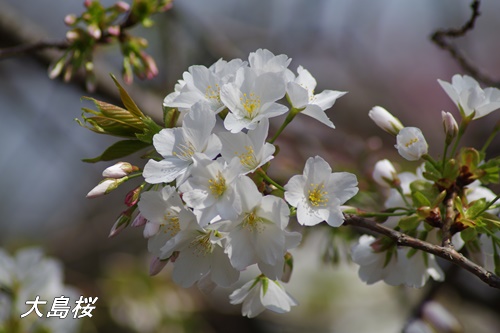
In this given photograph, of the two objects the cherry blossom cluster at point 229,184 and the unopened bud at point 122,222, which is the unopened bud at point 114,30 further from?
the unopened bud at point 122,222

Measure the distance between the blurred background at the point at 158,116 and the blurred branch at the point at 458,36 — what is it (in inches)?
18.1

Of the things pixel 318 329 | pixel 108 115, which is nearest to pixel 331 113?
pixel 318 329

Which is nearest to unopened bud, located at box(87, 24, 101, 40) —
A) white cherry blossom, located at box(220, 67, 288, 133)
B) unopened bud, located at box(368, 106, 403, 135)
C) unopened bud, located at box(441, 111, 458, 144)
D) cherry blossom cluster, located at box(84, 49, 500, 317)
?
cherry blossom cluster, located at box(84, 49, 500, 317)

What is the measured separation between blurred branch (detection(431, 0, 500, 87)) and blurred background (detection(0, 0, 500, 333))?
0.46m

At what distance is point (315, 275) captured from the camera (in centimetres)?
294

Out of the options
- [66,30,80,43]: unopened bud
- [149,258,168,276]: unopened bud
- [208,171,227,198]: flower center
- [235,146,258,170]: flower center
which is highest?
[235,146,258,170]: flower center

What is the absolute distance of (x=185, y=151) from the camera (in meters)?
0.88

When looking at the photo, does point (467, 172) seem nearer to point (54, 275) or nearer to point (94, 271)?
point (54, 275)

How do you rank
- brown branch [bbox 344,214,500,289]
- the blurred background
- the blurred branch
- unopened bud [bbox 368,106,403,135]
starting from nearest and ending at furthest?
brown branch [bbox 344,214,500,289] → unopened bud [bbox 368,106,403,135] → the blurred branch → the blurred background

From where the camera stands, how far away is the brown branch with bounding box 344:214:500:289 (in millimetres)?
807

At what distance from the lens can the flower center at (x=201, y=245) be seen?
2.95 ft

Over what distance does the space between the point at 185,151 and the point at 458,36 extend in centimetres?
84

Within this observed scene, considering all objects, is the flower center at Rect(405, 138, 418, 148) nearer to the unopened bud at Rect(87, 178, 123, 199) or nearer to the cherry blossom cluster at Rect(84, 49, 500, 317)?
the cherry blossom cluster at Rect(84, 49, 500, 317)

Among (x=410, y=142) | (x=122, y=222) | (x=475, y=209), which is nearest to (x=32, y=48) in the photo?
(x=122, y=222)
